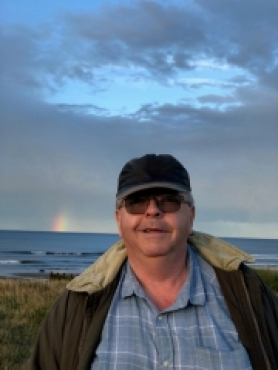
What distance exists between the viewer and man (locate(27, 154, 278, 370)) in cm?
288

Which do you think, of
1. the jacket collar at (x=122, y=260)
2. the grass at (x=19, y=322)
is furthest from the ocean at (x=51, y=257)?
the jacket collar at (x=122, y=260)

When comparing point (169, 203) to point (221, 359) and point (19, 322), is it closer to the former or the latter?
point (221, 359)

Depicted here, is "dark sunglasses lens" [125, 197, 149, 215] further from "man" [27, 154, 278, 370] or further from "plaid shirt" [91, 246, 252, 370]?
"plaid shirt" [91, 246, 252, 370]

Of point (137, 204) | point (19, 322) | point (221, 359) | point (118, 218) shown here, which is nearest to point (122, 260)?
point (118, 218)

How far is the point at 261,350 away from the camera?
285cm

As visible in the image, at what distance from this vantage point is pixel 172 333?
2959 millimetres

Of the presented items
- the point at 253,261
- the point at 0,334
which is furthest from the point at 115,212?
→ the point at 0,334

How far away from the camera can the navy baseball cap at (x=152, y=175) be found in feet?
10.1

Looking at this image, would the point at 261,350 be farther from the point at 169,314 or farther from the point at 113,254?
the point at 113,254

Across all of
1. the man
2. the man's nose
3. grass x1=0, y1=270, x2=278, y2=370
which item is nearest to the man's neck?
the man

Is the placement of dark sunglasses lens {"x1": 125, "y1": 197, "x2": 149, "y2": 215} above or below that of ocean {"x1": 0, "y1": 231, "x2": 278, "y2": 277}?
below

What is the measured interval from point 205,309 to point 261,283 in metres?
0.33

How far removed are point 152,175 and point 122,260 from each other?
540 mm

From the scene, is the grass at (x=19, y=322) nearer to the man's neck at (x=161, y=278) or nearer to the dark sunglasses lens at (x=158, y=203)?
the man's neck at (x=161, y=278)
